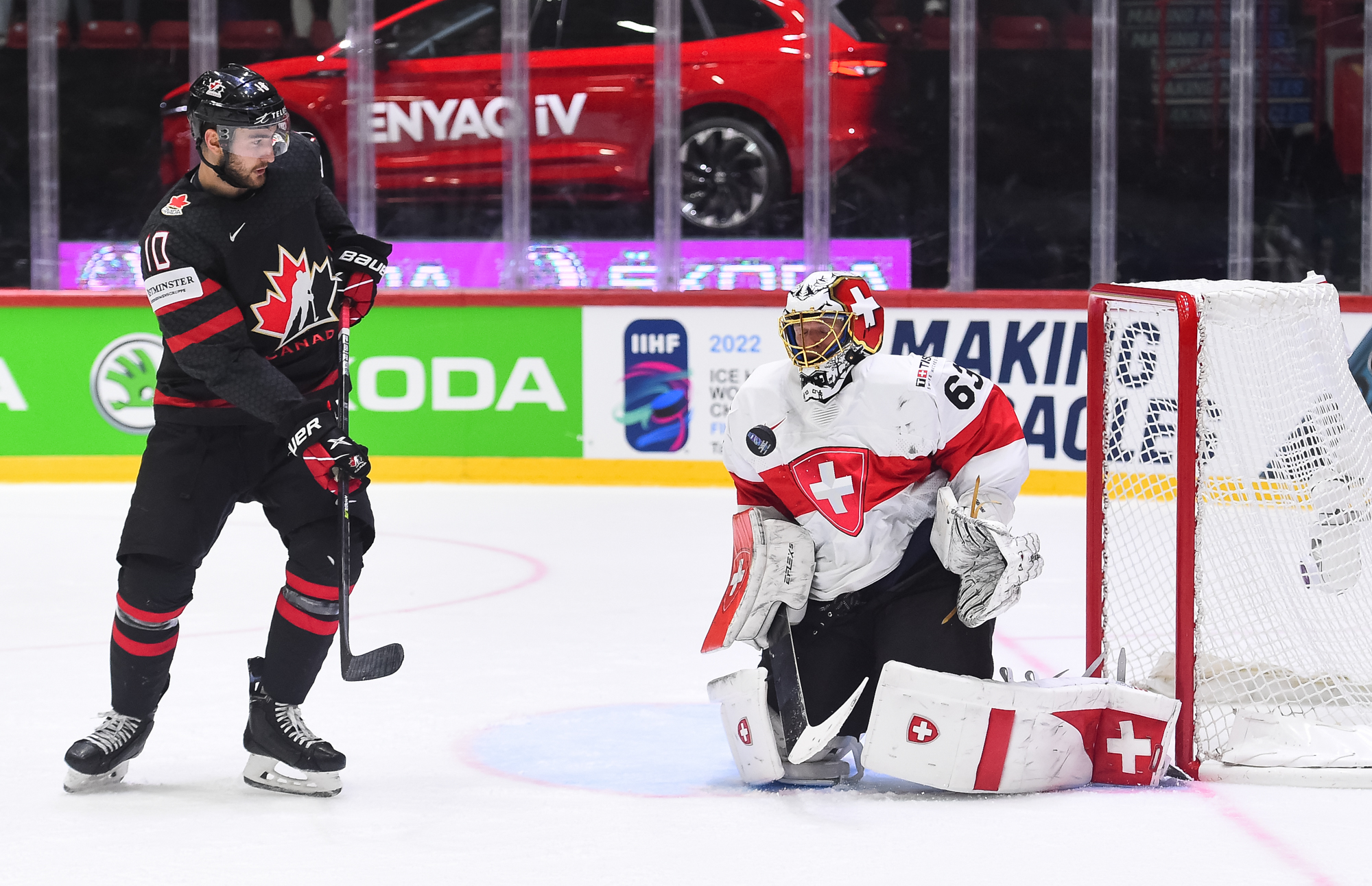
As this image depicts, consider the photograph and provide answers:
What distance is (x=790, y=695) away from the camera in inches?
107

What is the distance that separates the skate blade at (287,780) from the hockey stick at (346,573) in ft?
0.54

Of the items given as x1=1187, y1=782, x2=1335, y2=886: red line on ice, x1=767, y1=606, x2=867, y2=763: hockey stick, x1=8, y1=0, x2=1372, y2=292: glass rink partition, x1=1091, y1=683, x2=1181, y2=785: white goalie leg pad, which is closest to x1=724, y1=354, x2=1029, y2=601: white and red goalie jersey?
x1=767, y1=606, x2=867, y2=763: hockey stick

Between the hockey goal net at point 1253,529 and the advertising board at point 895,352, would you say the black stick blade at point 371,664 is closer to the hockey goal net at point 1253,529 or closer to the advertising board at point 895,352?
the hockey goal net at point 1253,529

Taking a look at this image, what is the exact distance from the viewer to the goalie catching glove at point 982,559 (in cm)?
260

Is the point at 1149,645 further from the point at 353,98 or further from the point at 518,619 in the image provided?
the point at 353,98

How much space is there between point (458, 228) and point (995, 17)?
2495 mm

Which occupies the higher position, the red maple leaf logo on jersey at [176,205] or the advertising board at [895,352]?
the red maple leaf logo on jersey at [176,205]

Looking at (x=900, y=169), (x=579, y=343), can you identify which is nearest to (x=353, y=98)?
(x=579, y=343)

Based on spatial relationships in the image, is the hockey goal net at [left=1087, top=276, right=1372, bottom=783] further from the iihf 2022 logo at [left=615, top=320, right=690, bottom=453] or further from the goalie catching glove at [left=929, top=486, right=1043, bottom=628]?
the iihf 2022 logo at [left=615, top=320, right=690, bottom=453]

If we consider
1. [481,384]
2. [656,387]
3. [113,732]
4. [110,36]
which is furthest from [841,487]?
[110,36]

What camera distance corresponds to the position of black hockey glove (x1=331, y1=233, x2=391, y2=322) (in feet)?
9.02

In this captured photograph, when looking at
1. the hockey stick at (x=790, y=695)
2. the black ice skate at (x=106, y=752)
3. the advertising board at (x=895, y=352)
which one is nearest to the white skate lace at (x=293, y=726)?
the black ice skate at (x=106, y=752)

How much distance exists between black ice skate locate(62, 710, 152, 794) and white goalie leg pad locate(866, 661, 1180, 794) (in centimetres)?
117

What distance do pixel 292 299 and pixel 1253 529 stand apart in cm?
166
